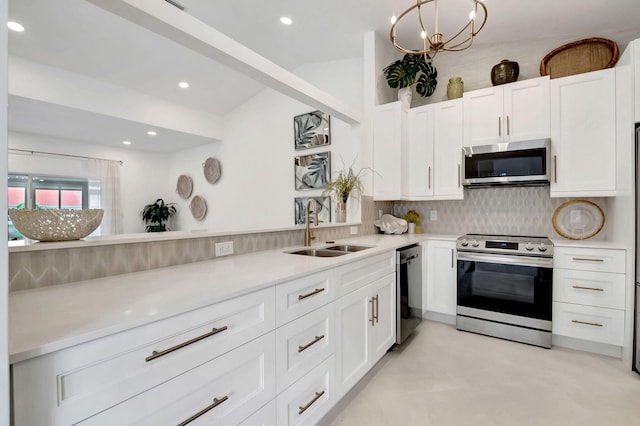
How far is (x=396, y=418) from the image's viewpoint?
1.73 meters

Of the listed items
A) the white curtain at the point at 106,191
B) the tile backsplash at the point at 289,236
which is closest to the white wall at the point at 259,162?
the tile backsplash at the point at 289,236

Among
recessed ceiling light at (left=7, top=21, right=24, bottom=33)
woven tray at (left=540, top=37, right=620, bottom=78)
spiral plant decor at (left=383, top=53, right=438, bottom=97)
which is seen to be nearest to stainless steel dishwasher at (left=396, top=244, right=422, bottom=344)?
spiral plant decor at (left=383, top=53, right=438, bottom=97)

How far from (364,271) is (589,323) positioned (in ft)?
6.71

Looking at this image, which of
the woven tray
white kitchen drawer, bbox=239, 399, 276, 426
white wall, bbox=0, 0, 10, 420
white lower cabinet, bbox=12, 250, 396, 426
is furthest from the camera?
the woven tray

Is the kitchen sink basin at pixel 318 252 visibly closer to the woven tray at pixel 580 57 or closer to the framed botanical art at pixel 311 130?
the framed botanical art at pixel 311 130

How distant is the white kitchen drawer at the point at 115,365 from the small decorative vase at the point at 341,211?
2.11 metres

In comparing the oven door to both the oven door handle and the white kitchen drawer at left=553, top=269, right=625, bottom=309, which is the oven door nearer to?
the oven door handle

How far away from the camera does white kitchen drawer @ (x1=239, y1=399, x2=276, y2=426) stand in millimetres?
1184

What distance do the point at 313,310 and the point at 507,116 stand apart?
8.98ft

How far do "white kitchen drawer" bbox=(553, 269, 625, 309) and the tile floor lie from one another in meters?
0.46

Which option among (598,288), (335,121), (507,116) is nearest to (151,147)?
(335,121)

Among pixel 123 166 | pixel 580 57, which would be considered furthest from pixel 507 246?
pixel 123 166

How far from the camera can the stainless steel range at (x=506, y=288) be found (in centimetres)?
256

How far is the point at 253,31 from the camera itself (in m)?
3.54
